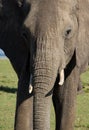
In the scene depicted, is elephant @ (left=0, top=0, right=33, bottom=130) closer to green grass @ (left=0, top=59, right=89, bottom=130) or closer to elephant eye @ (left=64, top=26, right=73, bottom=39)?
elephant eye @ (left=64, top=26, right=73, bottom=39)

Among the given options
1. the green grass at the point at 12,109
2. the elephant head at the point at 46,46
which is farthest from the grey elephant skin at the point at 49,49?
the green grass at the point at 12,109

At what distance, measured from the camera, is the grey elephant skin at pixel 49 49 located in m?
5.56

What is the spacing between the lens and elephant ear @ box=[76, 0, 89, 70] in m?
6.03

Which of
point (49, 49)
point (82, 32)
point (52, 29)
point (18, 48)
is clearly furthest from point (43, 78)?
point (18, 48)

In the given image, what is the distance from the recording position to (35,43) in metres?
5.65

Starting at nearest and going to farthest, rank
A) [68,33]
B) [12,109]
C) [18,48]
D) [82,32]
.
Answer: [68,33]
[82,32]
[18,48]
[12,109]

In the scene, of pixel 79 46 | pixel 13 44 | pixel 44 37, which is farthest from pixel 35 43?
pixel 13 44

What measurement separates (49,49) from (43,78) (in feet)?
0.88

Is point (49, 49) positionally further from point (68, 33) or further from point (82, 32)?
point (82, 32)

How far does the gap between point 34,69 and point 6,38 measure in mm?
1295

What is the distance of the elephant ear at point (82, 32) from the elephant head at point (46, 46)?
0.23 meters

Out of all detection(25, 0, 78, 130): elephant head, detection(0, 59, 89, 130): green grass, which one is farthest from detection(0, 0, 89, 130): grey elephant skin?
detection(0, 59, 89, 130): green grass

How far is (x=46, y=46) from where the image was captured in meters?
5.57

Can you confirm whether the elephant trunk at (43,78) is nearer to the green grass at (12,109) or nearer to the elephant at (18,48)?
the elephant at (18,48)
